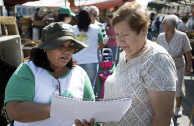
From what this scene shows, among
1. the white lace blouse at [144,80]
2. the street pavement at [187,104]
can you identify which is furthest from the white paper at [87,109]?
the street pavement at [187,104]

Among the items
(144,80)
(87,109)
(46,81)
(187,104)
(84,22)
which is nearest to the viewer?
(87,109)

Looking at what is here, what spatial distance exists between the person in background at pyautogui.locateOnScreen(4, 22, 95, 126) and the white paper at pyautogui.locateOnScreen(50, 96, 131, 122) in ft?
0.30

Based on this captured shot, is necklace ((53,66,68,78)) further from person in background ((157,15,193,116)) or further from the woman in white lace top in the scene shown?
person in background ((157,15,193,116))

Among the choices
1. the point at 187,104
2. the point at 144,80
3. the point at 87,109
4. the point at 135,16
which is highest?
the point at 135,16

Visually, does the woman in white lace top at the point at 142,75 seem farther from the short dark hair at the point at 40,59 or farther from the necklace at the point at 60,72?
the short dark hair at the point at 40,59

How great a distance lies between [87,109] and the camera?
1.19 m

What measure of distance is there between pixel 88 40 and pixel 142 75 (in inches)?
93.4

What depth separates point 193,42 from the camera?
7719 millimetres

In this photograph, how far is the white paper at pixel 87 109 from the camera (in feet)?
3.79

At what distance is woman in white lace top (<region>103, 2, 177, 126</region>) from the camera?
129cm

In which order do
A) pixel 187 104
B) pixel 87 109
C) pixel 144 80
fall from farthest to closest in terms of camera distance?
pixel 187 104 → pixel 144 80 → pixel 87 109

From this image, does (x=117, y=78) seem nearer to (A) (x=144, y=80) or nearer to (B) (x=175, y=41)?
(A) (x=144, y=80)

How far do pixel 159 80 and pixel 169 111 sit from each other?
20 cm

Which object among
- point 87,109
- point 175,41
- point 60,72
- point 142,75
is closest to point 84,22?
point 175,41
